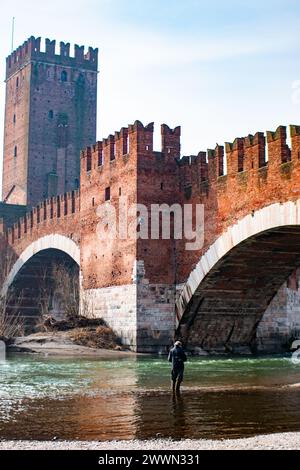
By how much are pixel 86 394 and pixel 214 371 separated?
5.43 meters

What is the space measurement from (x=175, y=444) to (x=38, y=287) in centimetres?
2956

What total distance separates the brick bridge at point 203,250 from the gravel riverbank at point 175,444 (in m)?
10.1

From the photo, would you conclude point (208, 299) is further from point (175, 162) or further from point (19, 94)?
point (19, 94)

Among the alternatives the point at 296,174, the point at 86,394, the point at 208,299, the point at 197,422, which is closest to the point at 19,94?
the point at 208,299

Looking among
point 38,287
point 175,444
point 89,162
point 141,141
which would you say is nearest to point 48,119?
point 38,287

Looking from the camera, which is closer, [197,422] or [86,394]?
[197,422]

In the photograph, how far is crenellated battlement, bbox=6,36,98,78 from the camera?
161 feet

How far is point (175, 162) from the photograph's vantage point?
23.5 metres

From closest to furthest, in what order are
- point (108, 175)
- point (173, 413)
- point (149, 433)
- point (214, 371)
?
point (149, 433), point (173, 413), point (214, 371), point (108, 175)

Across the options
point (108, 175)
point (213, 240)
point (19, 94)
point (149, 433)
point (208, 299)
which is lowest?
point (149, 433)

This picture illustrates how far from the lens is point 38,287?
37188 millimetres

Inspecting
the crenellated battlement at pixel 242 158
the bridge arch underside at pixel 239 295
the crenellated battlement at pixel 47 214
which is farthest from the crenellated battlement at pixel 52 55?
the bridge arch underside at pixel 239 295

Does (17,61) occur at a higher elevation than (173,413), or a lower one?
higher

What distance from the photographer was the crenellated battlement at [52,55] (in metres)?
49.1
